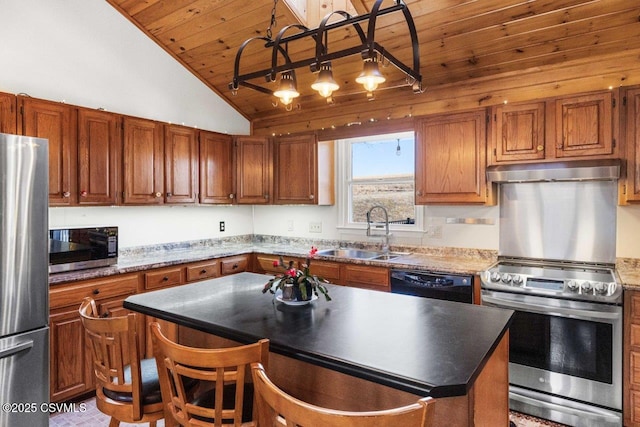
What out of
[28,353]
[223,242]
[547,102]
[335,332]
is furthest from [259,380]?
[223,242]

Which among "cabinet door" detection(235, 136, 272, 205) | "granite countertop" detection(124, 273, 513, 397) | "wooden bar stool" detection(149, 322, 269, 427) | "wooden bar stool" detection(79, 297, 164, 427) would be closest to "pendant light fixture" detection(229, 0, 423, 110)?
"granite countertop" detection(124, 273, 513, 397)

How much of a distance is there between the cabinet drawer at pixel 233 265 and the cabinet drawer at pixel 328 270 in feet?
2.77

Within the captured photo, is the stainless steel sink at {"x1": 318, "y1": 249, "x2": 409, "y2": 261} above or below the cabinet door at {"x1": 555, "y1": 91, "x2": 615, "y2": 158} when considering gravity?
below

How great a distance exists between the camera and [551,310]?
2539 mm

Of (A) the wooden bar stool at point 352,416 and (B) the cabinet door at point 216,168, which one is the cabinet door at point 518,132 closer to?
(A) the wooden bar stool at point 352,416

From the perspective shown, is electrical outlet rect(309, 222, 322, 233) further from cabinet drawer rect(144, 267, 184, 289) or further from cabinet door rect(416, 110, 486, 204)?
cabinet drawer rect(144, 267, 184, 289)

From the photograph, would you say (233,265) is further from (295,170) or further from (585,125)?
(585,125)

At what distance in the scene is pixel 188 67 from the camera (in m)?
4.21

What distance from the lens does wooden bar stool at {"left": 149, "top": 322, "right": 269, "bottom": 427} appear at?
1219mm

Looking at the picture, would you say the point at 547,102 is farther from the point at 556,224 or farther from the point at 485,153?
the point at 556,224

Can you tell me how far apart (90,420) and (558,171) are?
3.63m

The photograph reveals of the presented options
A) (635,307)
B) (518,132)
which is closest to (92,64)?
(518,132)

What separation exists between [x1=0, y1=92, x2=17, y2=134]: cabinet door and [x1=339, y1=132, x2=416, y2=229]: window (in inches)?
114

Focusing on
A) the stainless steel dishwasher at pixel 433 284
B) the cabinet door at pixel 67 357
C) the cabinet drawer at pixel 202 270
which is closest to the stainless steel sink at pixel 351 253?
the stainless steel dishwasher at pixel 433 284
